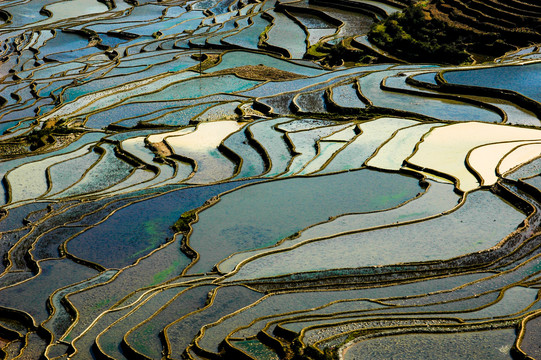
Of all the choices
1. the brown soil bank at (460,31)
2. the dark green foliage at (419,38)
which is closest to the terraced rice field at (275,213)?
the brown soil bank at (460,31)

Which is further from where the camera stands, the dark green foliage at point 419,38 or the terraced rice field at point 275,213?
the dark green foliage at point 419,38

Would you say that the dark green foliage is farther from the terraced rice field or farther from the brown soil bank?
the terraced rice field

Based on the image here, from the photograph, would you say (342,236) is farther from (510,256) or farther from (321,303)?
(510,256)

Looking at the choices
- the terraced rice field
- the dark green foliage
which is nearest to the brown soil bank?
the dark green foliage

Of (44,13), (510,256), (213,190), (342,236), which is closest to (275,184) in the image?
(213,190)

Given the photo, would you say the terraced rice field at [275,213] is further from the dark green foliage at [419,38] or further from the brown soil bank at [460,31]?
the dark green foliage at [419,38]

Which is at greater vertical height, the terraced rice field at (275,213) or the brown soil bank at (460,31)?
the brown soil bank at (460,31)
